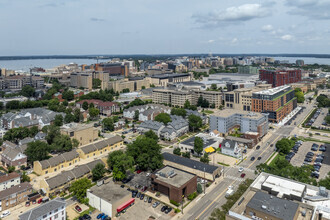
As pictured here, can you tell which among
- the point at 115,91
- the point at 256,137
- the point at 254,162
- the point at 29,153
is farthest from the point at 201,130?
the point at 115,91

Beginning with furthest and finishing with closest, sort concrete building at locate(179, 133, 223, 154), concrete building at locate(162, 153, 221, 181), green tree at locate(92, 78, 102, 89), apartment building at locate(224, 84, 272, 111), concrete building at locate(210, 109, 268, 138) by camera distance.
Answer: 1. green tree at locate(92, 78, 102, 89)
2. apartment building at locate(224, 84, 272, 111)
3. concrete building at locate(210, 109, 268, 138)
4. concrete building at locate(179, 133, 223, 154)
5. concrete building at locate(162, 153, 221, 181)

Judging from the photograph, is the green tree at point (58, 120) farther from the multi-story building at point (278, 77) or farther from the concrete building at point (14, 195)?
the multi-story building at point (278, 77)

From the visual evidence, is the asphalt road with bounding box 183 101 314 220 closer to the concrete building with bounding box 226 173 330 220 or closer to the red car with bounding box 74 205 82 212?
the concrete building with bounding box 226 173 330 220

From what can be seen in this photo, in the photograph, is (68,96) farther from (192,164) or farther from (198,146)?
(192,164)

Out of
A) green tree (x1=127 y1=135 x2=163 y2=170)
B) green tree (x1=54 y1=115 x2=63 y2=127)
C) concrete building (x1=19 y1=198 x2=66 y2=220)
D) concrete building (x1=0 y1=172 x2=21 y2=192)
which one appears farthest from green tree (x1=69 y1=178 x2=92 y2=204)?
green tree (x1=54 y1=115 x2=63 y2=127)

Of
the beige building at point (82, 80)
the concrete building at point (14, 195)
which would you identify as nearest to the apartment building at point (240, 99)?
the concrete building at point (14, 195)

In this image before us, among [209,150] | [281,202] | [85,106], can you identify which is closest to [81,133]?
[209,150]
